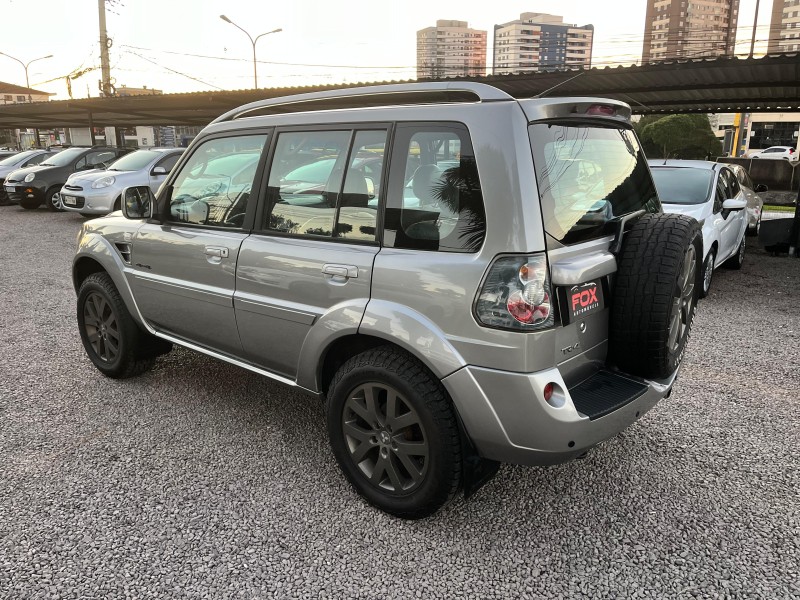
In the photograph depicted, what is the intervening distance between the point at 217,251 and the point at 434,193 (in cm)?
141

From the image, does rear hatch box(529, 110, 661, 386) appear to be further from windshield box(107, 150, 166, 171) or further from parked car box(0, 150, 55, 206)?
parked car box(0, 150, 55, 206)

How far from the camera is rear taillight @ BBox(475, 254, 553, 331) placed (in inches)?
88.6

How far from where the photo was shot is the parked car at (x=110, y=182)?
39.9ft

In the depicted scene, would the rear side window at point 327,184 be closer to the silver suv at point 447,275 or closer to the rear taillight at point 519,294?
the silver suv at point 447,275

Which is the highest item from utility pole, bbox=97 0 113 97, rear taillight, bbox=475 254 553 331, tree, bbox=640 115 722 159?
utility pole, bbox=97 0 113 97

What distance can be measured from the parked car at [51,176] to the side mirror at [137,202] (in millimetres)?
13318

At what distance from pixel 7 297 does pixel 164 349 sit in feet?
13.0

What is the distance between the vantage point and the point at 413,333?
2.46 metres

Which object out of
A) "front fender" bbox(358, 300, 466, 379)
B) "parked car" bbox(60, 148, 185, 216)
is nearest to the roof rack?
"front fender" bbox(358, 300, 466, 379)

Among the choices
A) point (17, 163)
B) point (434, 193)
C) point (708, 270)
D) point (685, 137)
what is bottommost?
point (708, 270)

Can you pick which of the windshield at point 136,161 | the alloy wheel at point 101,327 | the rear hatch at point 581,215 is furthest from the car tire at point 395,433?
the windshield at point 136,161

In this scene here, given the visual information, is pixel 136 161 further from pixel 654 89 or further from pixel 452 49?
pixel 452 49

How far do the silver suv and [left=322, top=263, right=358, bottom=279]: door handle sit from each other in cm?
1

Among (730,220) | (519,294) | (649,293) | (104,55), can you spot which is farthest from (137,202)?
(104,55)
